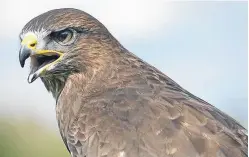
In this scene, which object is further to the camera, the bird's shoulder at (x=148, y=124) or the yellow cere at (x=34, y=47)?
the yellow cere at (x=34, y=47)

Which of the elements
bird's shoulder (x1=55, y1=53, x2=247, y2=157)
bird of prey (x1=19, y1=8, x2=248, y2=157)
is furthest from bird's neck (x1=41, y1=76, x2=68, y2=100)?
bird's shoulder (x1=55, y1=53, x2=247, y2=157)

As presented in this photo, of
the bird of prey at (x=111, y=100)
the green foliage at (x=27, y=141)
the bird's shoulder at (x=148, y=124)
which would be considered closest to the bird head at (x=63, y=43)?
the bird of prey at (x=111, y=100)

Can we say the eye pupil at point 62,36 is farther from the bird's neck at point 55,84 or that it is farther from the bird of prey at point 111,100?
the bird's neck at point 55,84

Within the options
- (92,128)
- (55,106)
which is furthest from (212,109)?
(55,106)

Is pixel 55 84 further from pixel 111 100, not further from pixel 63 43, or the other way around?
pixel 111 100

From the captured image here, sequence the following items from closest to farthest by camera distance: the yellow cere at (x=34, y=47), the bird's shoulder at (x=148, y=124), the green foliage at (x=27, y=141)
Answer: the bird's shoulder at (x=148, y=124) → the yellow cere at (x=34, y=47) → the green foliage at (x=27, y=141)

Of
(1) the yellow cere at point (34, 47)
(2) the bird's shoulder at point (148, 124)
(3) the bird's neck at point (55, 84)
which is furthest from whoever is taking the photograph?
(3) the bird's neck at point (55, 84)

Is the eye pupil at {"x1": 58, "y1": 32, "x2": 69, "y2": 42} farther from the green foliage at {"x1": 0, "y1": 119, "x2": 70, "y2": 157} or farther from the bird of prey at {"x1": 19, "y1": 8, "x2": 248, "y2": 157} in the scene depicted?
the green foliage at {"x1": 0, "y1": 119, "x2": 70, "y2": 157}

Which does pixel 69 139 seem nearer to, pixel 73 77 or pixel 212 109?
pixel 73 77
